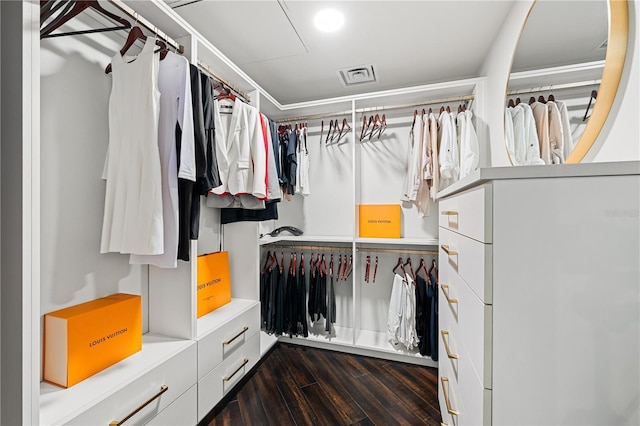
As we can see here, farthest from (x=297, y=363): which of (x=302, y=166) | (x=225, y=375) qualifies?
(x=302, y=166)

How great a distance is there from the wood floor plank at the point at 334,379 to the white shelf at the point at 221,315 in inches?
27.6

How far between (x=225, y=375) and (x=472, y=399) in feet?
4.81

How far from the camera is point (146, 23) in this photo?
1339mm

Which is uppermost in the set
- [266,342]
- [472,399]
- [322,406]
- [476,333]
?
[476,333]

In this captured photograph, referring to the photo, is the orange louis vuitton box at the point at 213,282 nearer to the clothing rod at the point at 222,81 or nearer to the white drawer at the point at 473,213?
the clothing rod at the point at 222,81

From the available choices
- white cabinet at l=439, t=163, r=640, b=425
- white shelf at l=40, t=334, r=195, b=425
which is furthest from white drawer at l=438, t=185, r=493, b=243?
white shelf at l=40, t=334, r=195, b=425

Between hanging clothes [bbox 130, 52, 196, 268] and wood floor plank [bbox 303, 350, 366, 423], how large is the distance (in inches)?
52.9

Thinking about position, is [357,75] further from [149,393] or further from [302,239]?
[149,393]

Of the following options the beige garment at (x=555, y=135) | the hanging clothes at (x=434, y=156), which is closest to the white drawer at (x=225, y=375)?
the hanging clothes at (x=434, y=156)

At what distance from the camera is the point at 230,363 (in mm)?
1813

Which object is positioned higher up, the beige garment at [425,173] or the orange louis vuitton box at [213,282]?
the beige garment at [425,173]

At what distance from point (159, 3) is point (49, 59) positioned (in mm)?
527

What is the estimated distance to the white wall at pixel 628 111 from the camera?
79 cm

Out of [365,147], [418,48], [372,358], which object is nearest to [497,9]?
[418,48]
